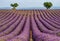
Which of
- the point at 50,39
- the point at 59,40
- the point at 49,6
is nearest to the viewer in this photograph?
the point at 59,40

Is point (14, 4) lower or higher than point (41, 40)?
higher

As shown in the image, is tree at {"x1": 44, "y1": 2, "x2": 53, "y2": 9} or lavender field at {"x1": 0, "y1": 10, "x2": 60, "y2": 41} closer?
lavender field at {"x1": 0, "y1": 10, "x2": 60, "y2": 41}

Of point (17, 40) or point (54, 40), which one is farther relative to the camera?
point (17, 40)

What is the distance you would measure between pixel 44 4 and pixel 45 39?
156ft

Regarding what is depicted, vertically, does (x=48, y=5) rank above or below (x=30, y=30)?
above

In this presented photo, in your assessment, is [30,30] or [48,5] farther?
[48,5]

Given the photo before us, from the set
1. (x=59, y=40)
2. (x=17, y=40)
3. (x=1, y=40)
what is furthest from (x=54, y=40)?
(x=1, y=40)

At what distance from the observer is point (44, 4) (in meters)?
54.3

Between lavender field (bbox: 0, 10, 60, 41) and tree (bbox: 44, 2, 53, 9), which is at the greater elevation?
tree (bbox: 44, 2, 53, 9)

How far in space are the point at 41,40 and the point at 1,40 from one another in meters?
1.27

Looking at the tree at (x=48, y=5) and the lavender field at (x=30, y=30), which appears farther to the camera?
the tree at (x=48, y=5)

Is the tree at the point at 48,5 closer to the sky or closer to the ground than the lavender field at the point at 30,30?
closer to the sky

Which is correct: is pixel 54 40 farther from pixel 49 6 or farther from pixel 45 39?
pixel 49 6

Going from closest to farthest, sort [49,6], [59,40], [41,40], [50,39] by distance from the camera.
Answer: [59,40], [50,39], [41,40], [49,6]
